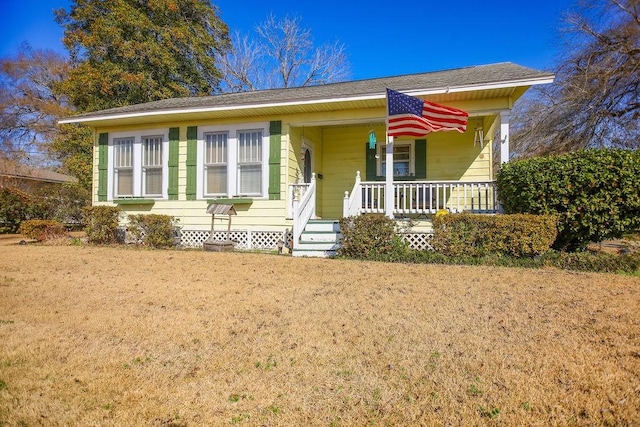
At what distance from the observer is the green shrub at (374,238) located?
7.12 metres

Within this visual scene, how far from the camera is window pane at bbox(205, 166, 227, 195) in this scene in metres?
9.77

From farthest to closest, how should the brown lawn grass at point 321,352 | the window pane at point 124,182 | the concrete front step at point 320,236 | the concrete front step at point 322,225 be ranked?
the window pane at point 124,182
the concrete front step at point 322,225
the concrete front step at point 320,236
the brown lawn grass at point 321,352

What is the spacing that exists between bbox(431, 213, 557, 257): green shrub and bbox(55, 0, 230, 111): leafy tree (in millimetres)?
16665

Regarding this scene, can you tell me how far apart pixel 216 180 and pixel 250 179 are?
91 centimetres

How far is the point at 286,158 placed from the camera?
936cm

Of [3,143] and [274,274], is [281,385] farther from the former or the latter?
[3,143]

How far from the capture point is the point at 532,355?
2.73 m

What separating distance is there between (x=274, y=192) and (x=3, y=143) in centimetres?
2503

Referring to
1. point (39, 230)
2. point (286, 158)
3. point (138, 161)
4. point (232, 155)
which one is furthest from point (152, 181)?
point (286, 158)

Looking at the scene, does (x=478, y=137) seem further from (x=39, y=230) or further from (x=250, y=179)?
(x=39, y=230)

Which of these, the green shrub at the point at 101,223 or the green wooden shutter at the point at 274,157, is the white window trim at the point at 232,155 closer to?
the green wooden shutter at the point at 274,157

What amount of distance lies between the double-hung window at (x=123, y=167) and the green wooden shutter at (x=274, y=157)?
13.1 ft

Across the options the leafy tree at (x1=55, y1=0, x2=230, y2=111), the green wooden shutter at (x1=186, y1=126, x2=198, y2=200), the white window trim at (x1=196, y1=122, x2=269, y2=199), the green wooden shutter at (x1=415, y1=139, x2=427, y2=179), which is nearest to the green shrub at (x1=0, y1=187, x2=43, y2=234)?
the leafy tree at (x1=55, y1=0, x2=230, y2=111)

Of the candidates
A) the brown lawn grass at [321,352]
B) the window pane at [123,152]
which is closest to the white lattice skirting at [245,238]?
the window pane at [123,152]
